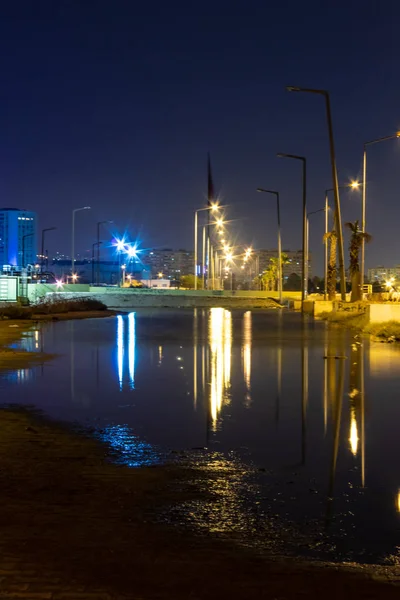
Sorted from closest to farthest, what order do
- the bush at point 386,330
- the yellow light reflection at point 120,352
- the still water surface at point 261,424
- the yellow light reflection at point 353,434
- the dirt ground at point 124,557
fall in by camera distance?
1. the dirt ground at point 124,557
2. the still water surface at point 261,424
3. the yellow light reflection at point 353,434
4. the yellow light reflection at point 120,352
5. the bush at point 386,330

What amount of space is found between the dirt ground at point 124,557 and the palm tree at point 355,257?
4397 centimetres

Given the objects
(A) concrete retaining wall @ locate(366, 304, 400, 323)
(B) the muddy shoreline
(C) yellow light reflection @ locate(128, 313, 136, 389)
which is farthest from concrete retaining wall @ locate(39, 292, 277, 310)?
(C) yellow light reflection @ locate(128, 313, 136, 389)

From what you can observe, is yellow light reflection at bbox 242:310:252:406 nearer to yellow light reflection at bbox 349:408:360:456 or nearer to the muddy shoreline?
yellow light reflection at bbox 349:408:360:456

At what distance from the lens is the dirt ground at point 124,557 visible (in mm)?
4898

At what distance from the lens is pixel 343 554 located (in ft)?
18.4

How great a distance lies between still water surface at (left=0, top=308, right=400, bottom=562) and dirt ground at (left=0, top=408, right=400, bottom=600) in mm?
355

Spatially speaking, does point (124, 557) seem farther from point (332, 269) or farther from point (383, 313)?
point (332, 269)

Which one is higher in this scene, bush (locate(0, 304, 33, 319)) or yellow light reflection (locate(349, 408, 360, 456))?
bush (locate(0, 304, 33, 319))

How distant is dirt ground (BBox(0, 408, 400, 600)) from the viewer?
4.90 metres

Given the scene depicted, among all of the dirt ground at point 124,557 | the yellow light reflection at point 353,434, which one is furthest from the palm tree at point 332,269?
the dirt ground at point 124,557

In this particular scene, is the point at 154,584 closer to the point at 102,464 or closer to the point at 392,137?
the point at 102,464

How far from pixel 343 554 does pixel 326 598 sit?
86 cm

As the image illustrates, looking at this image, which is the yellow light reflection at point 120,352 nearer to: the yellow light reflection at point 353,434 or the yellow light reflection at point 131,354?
the yellow light reflection at point 131,354

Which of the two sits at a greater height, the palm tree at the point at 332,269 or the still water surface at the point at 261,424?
the palm tree at the point at 332,269
